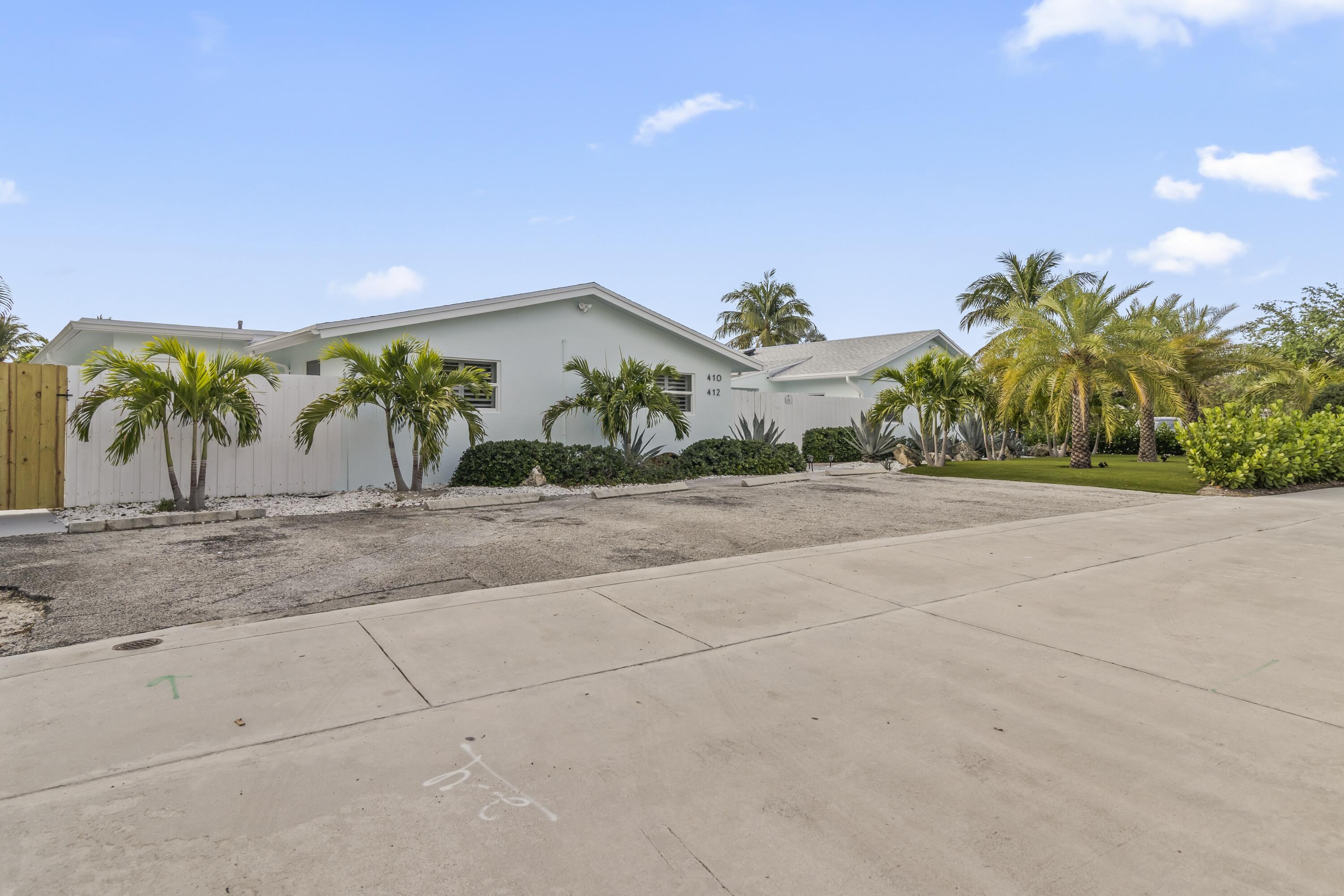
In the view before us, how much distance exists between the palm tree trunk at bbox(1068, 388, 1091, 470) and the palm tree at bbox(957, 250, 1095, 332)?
14.0 metres

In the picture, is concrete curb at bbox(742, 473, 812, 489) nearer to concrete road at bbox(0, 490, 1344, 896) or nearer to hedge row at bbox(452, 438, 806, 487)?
hedge row at bbox(452, 438, 806, 487)

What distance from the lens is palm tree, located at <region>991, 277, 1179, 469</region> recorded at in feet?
Answer: 59.3

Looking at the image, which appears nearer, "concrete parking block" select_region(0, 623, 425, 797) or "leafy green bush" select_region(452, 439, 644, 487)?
"concrete parking block" select_region(0, 623, 425, 797)

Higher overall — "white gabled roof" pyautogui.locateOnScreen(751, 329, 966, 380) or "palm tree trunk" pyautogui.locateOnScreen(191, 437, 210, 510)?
"white gabled roof" pyautogui.locateOnScreen(751, 329, 966, 380)

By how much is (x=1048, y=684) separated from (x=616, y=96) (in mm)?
17454

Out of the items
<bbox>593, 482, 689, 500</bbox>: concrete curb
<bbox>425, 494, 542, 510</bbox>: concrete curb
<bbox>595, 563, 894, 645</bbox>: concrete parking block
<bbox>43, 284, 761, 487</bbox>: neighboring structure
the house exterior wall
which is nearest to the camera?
<bbox>595, 563, 894, 645</bbox>: concrete parking block

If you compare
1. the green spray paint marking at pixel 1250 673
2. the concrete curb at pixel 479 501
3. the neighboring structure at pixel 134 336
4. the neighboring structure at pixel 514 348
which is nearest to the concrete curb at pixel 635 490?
the concrete curb at pixel 479 501

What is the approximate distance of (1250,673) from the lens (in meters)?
4.04

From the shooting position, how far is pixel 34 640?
4.42 m

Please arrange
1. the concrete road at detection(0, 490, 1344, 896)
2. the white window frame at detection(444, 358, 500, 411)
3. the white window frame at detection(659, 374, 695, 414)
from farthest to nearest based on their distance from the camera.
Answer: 1. the white window frame at detection(659, 374, 695, 414)
2. the white window frame at detection(444, 358, 500, 411)
3. the concrete road at detection(0, 490, 1344, 896)

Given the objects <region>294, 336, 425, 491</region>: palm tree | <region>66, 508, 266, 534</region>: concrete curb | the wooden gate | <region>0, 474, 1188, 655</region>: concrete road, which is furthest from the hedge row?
the wooden gate

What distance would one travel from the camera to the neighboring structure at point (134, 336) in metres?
15.4

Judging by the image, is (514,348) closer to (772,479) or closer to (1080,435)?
(772,479)

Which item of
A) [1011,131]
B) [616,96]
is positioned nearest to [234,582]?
[616,96]
